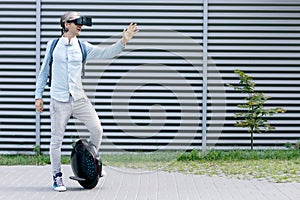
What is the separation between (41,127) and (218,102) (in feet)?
9.30

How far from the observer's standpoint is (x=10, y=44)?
466 inches

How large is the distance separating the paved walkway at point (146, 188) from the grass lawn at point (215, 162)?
1.78ft

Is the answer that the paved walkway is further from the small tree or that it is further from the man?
the small tree

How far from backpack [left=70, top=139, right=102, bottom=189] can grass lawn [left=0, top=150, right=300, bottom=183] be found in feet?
6.11

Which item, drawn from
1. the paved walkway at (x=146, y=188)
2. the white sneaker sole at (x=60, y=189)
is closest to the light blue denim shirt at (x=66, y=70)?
the white sneaker sole at (x=60, y=189)

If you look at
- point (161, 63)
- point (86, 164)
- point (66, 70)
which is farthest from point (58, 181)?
point (161, 63)

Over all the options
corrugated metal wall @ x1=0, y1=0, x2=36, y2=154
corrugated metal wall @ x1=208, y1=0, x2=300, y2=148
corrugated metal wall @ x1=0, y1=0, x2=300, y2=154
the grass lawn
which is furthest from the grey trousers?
corrugated metal wall @ x1=208, y1=0, x2=300, y2=148

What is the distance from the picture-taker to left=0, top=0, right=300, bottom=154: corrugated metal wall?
38.8 feet

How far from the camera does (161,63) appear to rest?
11.9 m

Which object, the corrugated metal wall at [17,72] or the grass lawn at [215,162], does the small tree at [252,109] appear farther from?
the corrugated metal wall at [17,72]

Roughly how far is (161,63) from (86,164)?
3918mm

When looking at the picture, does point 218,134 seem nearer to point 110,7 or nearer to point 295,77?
point 295,77

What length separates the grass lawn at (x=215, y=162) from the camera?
32.1 feet

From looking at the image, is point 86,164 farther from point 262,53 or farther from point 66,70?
point 262,53
